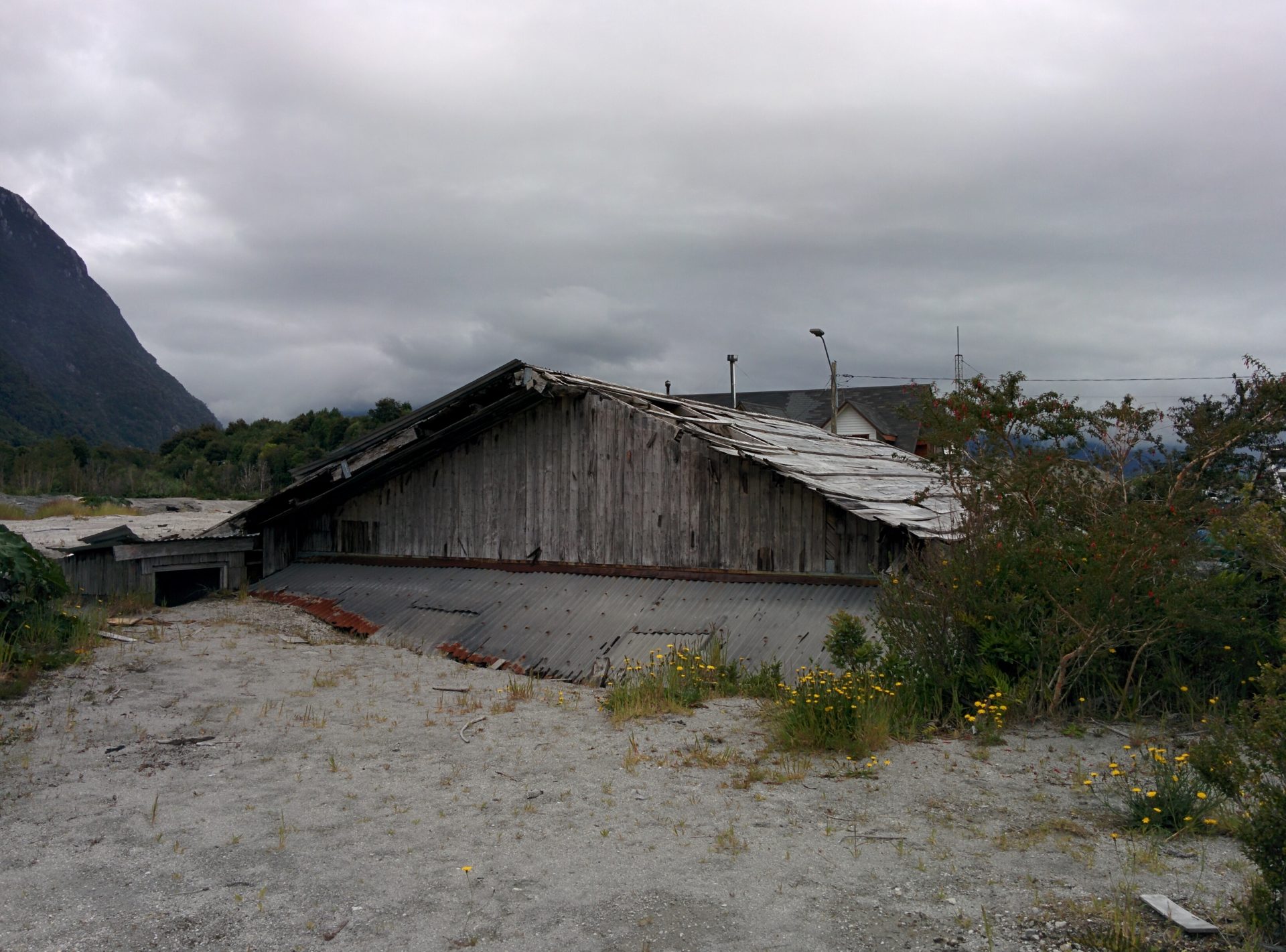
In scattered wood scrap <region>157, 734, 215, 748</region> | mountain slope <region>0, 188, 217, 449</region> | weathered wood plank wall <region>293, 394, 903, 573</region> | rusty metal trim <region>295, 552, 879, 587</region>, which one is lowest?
scattered wood scrap <region>157, 734, 215, 748</region>

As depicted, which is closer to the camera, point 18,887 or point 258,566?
point 18,887

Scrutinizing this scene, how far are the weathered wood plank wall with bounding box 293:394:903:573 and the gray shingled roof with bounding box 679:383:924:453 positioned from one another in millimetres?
24496

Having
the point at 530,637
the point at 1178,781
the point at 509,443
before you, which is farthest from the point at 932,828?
the point at 509,443

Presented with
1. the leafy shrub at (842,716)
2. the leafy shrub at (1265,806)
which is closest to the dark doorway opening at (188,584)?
the leafy shrub at (842,716)

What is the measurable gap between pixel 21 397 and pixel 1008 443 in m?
94.7

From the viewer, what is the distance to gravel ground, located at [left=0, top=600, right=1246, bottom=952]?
451 centimetres

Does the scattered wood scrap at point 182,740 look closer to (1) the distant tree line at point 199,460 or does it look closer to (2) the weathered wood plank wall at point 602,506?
(2) the weathered wood plank wall at point 602,506

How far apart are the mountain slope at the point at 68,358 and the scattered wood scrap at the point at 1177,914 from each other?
291 ft

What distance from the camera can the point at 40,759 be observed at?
292 inches

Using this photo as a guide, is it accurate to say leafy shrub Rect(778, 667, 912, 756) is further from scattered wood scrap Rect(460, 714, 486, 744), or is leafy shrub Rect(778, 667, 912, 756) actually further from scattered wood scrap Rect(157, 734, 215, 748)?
scattered wood scrap Rect(157, 734, 215, 748)

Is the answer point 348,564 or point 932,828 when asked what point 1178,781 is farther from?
point 348,564

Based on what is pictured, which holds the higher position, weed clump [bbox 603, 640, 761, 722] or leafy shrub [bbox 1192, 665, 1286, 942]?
leafy shrub [bbox 1192, 665, 1286, 942]

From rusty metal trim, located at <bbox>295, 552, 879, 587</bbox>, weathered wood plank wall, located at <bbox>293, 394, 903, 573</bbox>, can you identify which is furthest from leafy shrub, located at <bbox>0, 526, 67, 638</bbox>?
weathered wood plank wall, located at <bbox>293, 394, 903, 573</bbox>

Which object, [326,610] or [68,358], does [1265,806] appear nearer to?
[326,610]
